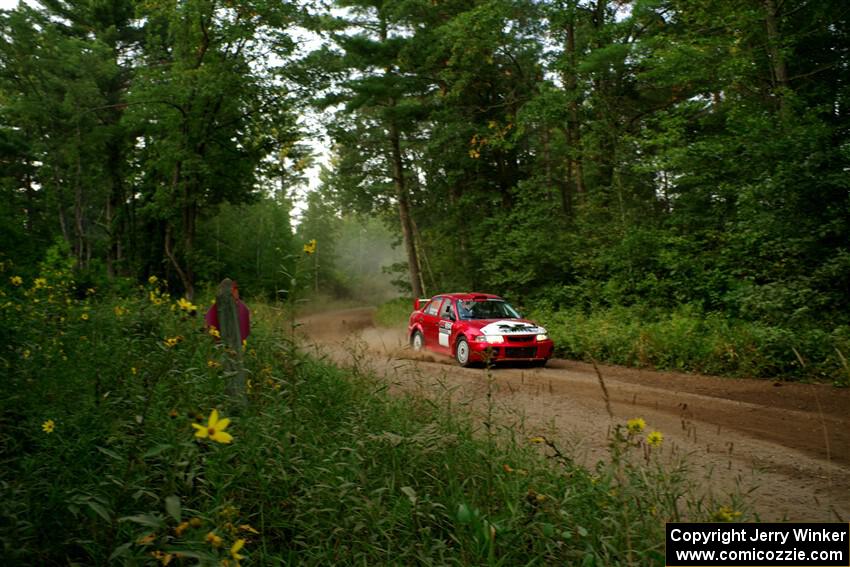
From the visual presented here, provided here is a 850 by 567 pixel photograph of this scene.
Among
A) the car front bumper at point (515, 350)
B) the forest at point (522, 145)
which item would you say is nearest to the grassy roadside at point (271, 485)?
the forest at point (522, 145)

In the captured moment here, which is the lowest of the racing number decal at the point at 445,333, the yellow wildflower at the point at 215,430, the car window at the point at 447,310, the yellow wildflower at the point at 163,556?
the racing number decal at the point at 445,333

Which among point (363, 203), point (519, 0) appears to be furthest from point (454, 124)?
point (363, 203)

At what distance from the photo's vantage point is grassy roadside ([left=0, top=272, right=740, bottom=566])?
272cm

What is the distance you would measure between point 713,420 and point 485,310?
6768mm

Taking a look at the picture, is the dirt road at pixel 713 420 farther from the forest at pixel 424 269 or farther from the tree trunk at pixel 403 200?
the tree trunk at pixel 403 200

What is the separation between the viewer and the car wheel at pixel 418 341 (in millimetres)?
14800

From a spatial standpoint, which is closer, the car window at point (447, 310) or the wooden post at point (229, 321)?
the wooden post at point (229, 321)

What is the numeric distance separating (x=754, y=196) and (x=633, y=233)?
4.73 metres

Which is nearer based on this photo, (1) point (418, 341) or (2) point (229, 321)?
(2) point (229, 321)

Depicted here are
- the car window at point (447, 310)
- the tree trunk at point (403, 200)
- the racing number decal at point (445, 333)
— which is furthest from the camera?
the tree trunk at point (403, 200)

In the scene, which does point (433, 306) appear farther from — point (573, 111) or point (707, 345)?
point (573, 111)

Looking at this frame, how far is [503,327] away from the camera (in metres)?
11.8

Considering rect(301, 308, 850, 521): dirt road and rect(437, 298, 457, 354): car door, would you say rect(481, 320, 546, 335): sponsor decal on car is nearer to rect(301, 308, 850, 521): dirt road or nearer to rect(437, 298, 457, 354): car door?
rect(301, 308, 850, 521): dirt road

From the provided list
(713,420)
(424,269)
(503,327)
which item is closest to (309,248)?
(713,420)
